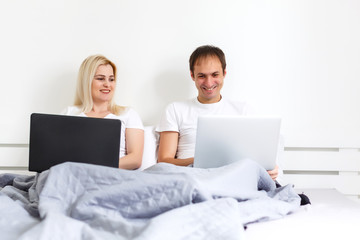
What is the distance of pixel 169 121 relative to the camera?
215 cm

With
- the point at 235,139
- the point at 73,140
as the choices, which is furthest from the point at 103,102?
the point at 235,139

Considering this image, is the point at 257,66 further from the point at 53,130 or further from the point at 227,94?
the point at 53,130

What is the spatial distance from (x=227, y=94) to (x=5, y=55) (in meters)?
1.39

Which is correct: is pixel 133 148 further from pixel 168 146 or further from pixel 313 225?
pixel 313 225

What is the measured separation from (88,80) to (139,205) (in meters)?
1.27

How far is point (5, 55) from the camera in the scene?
2.32 m

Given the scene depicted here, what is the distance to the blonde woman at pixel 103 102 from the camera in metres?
2.15

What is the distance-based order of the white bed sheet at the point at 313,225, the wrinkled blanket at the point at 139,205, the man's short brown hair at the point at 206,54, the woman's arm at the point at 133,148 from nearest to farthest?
the wrinkled blanket at the point at 139,205 < the white bed sheet at the point at 313,225 < the woman's arm at the point at 133,148 < the man's short brown hair at the point at 206,54

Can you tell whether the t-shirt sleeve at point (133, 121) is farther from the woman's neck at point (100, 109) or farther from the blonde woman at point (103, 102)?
the woman's neck at point (100, 109)

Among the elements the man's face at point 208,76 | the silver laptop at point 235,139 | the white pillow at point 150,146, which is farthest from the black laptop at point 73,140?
the man's face at point 208,76

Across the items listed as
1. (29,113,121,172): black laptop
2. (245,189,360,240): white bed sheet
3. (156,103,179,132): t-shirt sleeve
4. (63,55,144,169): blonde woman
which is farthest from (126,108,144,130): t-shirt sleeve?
(245,189,360,240): white bed sheet

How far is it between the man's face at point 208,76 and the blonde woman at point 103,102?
416mm

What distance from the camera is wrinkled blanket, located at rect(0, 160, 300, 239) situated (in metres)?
0.96

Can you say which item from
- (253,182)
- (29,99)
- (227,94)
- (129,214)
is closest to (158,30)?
(227,94)
